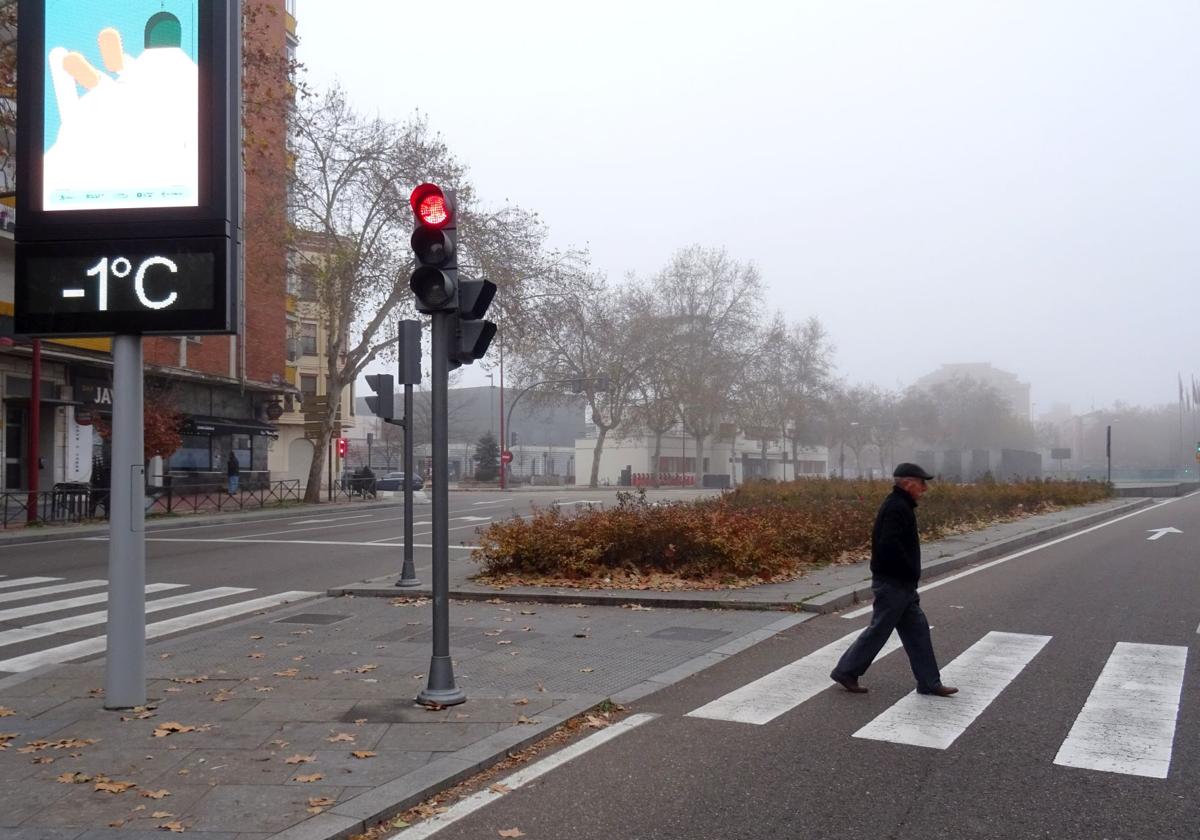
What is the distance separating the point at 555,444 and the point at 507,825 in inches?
4438

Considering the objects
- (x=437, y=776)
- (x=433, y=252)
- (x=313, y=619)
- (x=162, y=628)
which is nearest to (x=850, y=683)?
→ (x=437, y=776)

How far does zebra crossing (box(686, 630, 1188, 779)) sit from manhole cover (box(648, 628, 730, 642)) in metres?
1.08

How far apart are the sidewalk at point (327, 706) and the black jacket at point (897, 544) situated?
1771 millimetres

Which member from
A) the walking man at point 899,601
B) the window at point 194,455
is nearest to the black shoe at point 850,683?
the walking man at point 899,601

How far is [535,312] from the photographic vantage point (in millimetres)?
38781

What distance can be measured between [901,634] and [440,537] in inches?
128

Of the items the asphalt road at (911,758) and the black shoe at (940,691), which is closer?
the asphalt road at (911,758)

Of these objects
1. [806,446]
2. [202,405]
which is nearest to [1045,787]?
[202,405]

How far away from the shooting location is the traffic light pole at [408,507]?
12.9 m

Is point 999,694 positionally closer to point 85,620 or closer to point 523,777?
point 523,777

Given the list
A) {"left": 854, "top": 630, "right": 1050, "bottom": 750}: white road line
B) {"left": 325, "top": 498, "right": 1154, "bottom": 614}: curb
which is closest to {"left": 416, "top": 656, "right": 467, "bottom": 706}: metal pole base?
{"left": 854, "top": 630, "right": 1050, "bottom": 750}: white road line

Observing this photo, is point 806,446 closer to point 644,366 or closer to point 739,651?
point 644,366

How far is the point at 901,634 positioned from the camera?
7152 millimetres

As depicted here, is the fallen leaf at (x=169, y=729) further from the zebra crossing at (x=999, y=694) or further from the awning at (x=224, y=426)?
the awning at (x=224, y=426)
